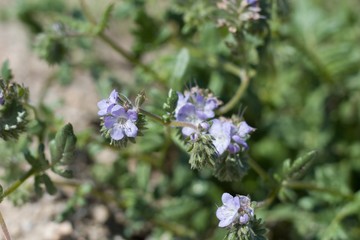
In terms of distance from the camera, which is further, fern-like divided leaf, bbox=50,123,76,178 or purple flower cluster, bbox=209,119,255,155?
fern-like divided leaf, bbox=50,123,76,178

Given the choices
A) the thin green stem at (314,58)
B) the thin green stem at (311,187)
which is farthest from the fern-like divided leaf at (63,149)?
the thin green stem at (314,58)

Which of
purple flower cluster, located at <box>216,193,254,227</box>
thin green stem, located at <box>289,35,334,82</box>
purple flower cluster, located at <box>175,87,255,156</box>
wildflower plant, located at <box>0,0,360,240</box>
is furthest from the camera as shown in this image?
thin green stem, located at <box>289,35,334,82</box>

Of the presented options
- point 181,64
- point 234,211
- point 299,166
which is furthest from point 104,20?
point 234,211

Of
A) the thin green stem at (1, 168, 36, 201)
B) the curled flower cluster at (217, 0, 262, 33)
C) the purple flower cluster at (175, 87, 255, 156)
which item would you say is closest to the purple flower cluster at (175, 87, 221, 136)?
the purple flower cluster at (175, 87, 255, 156)

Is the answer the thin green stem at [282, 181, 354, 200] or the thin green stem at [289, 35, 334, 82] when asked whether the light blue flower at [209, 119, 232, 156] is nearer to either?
the thin green stem at [282, 181, 354, 200]

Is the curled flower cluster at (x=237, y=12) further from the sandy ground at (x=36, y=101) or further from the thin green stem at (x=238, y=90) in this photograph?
the sandy ground at (x=36, y=101)

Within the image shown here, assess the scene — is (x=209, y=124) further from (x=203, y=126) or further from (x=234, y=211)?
(x=234, y=211)

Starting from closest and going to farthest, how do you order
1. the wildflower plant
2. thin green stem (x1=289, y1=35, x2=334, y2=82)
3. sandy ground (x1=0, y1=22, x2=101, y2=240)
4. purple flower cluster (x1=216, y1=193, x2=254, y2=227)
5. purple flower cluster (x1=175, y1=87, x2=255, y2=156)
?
purple flower cluster (x1=216, y1=193, x2=254, y2=227) < purple flower cluster (x1=175, y1=87, x2=255, y2=156) < the wildflower plant < sandy ground (x1=0, y1=22, x2=101, y2=240) < thin green stem (x1=289, y1=35, x2=334, y2=82)

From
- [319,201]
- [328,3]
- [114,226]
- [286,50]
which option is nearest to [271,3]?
[286,50]
